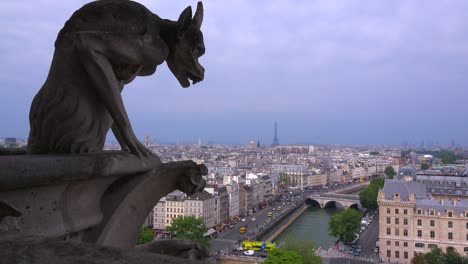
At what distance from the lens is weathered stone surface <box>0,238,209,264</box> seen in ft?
3.11

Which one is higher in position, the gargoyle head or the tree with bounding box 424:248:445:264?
the gargoyle head

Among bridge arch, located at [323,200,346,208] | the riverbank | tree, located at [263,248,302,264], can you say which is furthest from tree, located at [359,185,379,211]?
tree, located at [263,248,302,264]

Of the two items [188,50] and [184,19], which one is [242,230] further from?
[184,19]

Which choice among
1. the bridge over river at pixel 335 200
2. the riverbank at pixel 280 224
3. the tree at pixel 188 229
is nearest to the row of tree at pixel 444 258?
the tree at pixel 188 229

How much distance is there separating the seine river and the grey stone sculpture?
22576 millimetres

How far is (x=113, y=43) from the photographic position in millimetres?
1886

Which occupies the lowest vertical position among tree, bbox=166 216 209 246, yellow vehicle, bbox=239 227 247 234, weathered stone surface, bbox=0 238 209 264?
yellow vehicle, bbox=239 227 247 234

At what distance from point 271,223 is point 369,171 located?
45.3 meters

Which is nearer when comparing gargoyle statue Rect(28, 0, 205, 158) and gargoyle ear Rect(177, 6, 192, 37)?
gargoyle statue Rect(28, 0, 205, 158)

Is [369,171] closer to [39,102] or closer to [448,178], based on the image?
[448,178]

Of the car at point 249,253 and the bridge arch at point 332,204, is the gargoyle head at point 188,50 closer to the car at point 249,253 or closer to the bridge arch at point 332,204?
the car at point 249,253

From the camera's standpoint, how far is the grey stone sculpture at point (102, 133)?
1.76 metres

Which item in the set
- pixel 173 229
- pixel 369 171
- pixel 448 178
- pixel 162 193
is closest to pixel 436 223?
pixel 448 178

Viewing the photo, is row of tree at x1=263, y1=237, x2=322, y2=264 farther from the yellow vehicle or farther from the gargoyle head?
the gargoyle head
